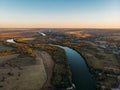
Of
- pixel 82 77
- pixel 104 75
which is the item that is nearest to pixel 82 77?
pixel 82 77

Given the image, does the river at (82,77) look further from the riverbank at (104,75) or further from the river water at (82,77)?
the riverbank at (104,75)

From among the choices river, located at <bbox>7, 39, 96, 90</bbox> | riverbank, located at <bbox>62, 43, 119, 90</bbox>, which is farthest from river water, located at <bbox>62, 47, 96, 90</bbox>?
riverbank, located at <bbox>62, 43, 119, 90</bbox>

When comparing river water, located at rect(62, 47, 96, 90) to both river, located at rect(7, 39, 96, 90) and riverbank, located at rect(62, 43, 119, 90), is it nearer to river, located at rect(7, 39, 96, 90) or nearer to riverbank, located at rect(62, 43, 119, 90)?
river, located at rect(7, 39, 96, 90)

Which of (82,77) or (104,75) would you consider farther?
(104,75)

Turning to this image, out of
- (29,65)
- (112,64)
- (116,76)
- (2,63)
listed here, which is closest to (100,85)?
(116,76)

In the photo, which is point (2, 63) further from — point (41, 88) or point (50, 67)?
point (41, 88)

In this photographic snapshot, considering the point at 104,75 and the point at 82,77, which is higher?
the point at 104,75

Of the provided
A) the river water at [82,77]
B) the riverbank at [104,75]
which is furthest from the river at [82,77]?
the riverbank at [104,75]

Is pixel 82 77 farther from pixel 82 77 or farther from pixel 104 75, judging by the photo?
pixel 104 75

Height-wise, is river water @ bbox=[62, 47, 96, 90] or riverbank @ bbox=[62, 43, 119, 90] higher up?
riverbank @ bbox=[62, 43, 119, 90]

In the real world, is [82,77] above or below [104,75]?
below

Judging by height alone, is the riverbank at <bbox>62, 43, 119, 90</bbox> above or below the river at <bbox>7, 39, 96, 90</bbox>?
above
